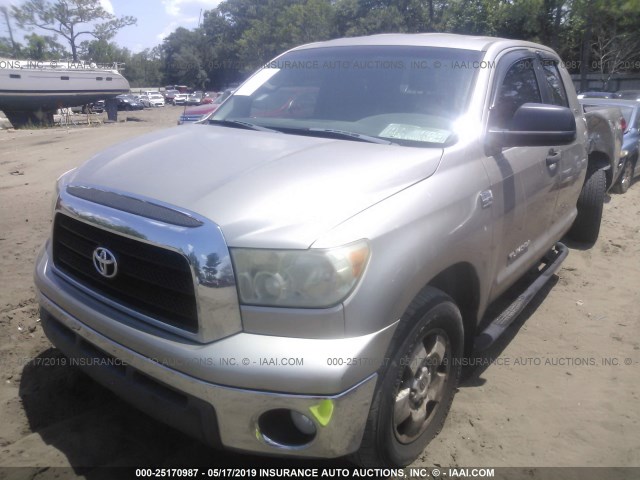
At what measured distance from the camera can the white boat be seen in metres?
24.6

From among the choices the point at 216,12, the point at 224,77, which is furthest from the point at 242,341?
the point at 216,12

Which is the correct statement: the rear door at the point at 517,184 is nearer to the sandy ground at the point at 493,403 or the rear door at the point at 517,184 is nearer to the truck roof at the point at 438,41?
the truck roof at the point at 438,41

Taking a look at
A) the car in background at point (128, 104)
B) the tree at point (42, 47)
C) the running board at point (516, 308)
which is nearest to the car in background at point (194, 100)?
the running board at point (516, 308)

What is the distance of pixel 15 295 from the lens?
13.4 ft

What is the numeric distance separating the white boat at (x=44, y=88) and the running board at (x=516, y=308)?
26.5 metres

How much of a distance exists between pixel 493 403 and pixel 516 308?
62cm

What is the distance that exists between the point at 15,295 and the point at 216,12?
3149 inches

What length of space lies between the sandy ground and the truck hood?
1.22 metres

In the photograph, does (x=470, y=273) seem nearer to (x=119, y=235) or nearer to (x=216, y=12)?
(x=119, y=235)

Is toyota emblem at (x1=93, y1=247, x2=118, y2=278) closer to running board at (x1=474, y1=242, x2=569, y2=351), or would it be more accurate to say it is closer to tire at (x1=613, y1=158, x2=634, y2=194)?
running board at (x1=474, y1=242, x2=569, y2=351)

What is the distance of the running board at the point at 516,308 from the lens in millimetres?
2988

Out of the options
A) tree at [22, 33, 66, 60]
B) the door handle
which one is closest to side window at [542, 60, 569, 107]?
Answer: the door handle

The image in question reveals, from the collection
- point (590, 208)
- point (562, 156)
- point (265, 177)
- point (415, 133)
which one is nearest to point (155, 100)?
point (590, 208)

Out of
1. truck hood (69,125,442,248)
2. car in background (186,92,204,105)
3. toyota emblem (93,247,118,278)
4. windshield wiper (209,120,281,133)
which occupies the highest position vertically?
car in background (186,92,204,105)
